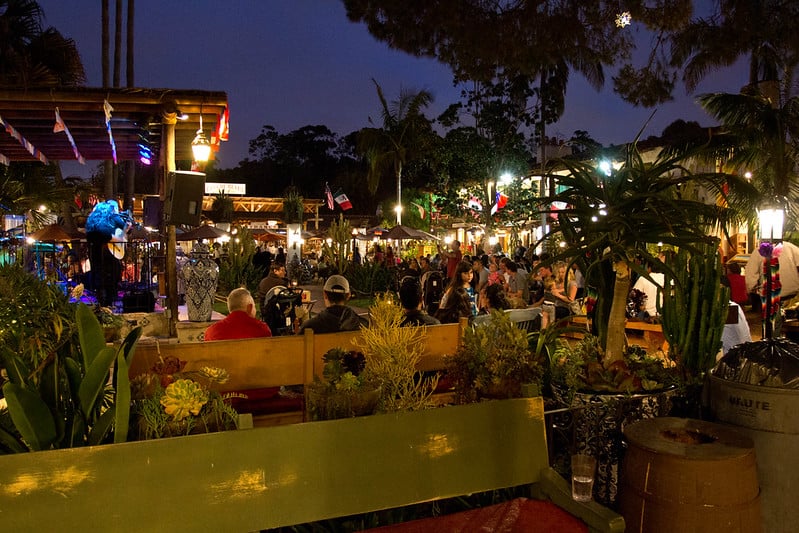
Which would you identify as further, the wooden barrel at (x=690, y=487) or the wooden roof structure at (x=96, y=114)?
the wooden roof structure at (x=96, y=114)

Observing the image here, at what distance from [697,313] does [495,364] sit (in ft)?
5.40

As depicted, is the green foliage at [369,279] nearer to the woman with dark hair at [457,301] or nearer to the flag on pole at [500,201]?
the flag on pole at [500,201]

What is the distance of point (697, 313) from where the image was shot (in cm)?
422

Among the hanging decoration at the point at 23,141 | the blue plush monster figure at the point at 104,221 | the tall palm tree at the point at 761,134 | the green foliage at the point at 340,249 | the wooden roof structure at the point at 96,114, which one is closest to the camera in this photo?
the wooden roof structure at the point at 96,114

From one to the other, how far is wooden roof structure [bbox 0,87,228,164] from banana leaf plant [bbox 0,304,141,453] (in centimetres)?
497

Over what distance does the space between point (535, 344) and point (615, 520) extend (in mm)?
1800

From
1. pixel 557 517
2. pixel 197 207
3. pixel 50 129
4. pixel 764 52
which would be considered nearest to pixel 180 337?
pixel 197 207

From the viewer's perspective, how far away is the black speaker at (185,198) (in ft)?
23.0

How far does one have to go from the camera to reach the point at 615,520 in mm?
2518

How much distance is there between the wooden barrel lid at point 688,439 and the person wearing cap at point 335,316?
267cm

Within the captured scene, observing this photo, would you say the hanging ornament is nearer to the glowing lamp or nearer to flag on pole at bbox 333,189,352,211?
the glowing lamp

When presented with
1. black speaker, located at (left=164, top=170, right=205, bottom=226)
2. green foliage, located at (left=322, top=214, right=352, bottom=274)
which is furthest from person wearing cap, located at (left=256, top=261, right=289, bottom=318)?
green foliage, located at (left=322, top=214, right=352, bottom=274)

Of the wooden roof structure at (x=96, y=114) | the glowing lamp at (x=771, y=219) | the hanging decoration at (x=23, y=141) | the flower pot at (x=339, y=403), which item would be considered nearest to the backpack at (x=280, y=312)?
the wooden roof structure at (x=96, y=114)

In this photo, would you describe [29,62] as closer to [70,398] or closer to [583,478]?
[70,398]
